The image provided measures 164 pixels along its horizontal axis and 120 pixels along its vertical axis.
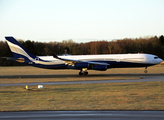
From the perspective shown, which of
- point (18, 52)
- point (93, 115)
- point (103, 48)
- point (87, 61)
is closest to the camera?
point (93, 115)

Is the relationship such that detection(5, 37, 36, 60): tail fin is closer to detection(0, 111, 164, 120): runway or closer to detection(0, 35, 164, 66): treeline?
detection(0, 111, 164, 120): runway

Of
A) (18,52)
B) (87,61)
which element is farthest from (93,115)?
(18,52)

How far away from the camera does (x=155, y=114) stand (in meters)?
12.5

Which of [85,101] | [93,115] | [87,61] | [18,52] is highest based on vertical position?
[18,52]

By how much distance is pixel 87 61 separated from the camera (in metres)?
43.8

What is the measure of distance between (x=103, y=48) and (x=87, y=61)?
327 ft

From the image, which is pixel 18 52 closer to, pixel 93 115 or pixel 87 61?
pixel 87 61

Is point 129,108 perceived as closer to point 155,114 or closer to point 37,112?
point 155,114

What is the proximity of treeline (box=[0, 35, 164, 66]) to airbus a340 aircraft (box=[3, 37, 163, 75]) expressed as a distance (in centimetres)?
7172

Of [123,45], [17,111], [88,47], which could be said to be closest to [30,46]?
[88,47]

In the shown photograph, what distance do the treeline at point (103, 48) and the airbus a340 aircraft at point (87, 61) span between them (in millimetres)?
71721

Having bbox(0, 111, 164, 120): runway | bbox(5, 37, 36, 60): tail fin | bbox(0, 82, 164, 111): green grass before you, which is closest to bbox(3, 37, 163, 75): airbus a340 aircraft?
bbox(5, 37, 36, 60): tail fin

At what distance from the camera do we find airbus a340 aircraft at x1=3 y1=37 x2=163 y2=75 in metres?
42.2

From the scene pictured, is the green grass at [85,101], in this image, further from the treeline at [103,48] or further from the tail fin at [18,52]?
the treeline at [103,48]
